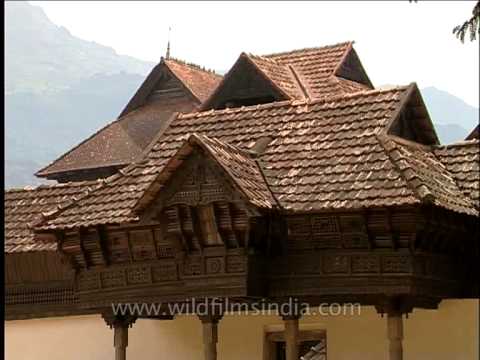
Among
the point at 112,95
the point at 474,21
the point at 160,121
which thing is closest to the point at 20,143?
the point at 112,95

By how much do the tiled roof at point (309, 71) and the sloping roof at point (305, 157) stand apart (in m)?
3.64

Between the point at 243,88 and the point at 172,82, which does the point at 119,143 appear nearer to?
the point at 172,82

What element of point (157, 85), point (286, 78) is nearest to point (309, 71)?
point (286, 78)

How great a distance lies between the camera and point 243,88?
18.9m

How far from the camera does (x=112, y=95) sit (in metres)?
95.5

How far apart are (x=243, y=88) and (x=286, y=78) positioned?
2.61 feet

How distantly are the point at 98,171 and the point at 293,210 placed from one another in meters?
10.1

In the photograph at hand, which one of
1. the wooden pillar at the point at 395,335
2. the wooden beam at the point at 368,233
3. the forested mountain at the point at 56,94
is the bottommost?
the wooden pillar at the point at 395,335

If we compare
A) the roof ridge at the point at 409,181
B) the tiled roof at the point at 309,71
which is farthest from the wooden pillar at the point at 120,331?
the tiled roof at the point at 309,71

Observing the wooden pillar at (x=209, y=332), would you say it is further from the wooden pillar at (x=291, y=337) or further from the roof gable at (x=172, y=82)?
the roof gable at (x=172, y=82)

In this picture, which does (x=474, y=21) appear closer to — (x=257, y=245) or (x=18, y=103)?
(x=257, y=245)

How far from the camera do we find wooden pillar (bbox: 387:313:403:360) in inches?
505

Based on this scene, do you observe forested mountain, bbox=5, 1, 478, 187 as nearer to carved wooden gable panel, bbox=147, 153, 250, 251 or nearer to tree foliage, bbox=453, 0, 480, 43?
carved wooden gable panel, bbox=147, 153, 250, 251

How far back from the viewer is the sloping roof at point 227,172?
40.9ft
